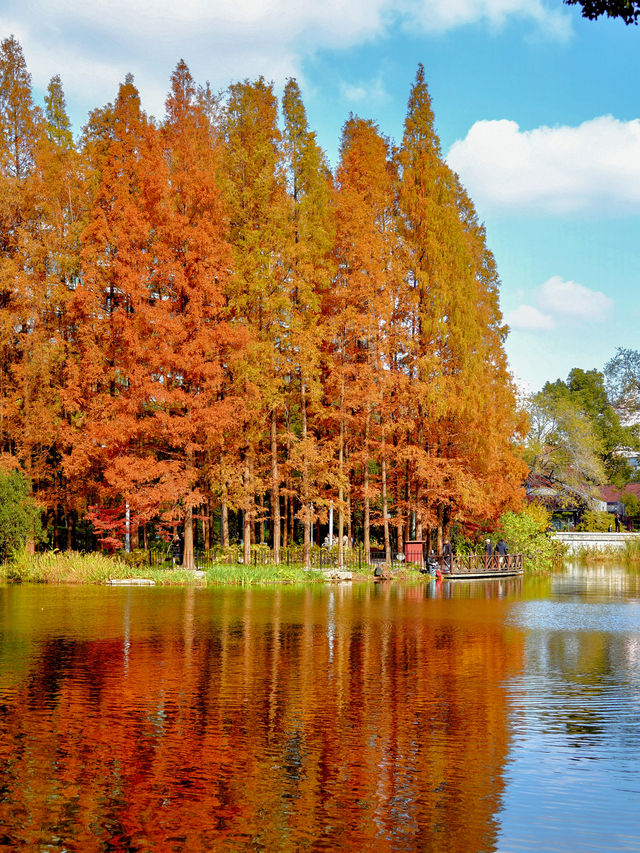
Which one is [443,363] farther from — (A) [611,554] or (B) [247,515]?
(A) [611,554]

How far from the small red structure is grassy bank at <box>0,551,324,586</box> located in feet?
25.2

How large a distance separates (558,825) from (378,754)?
2.55m

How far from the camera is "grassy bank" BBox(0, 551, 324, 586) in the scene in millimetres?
32688

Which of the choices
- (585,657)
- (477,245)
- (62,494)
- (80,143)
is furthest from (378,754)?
(477,245)

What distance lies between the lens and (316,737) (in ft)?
34.7

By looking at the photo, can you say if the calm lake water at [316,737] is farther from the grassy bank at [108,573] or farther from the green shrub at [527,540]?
the green shrub at [527,540]

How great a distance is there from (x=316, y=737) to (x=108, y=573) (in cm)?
2338

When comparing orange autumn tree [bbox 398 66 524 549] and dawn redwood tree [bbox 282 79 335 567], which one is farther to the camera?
orange autumn tree [bbox 398 66 524 549]

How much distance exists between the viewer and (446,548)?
134 ft

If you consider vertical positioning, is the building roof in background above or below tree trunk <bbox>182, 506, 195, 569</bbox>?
above

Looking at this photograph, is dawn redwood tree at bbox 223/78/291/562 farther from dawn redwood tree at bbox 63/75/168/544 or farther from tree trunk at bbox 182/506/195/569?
dawn redwood tree at bbox 63/75/168/544

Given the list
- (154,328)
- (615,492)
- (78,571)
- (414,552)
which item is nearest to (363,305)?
(154,328)

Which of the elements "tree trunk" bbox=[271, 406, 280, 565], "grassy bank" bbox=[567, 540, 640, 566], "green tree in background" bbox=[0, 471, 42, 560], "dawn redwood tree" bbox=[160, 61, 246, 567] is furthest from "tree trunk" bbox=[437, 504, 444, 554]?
"grassy bank" bbox=[567, 540, 640, 566]

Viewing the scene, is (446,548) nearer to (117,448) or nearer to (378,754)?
(117,448)
